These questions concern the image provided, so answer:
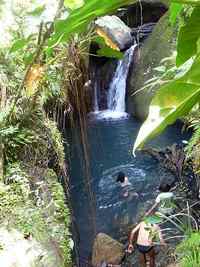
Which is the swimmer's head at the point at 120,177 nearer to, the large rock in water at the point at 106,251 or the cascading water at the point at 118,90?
the large rock in water at the point at 106,251

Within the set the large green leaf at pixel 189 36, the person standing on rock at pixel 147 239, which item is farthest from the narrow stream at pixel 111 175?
the large green leaf at pixel 189 36

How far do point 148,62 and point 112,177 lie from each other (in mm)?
3931

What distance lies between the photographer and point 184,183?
512 cm

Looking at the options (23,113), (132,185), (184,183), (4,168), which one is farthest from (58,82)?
(132,185)

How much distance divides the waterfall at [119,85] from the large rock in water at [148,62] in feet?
1.30

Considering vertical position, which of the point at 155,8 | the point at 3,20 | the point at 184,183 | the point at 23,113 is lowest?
the point at 184,183

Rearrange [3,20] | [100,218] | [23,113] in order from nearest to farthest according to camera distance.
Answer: [23,113]
[3,20]
[100,218]

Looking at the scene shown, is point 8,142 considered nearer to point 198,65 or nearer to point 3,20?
point 3,20

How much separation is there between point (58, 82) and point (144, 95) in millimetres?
5422

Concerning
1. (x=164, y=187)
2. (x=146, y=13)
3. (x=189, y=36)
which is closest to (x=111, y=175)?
(x=164, y=187)

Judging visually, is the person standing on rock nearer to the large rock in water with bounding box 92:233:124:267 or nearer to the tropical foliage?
the large rock in water with bounding box 92:233:124:267

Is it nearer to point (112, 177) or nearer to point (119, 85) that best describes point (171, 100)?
point (112, 177)

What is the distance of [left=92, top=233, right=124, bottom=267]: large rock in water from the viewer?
4598 mm

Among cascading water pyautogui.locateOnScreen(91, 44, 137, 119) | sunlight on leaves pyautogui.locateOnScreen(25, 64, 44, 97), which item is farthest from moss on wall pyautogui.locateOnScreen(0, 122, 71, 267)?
cascading water pyautogui.locateOnScreen(91, 44, 137, 119)
